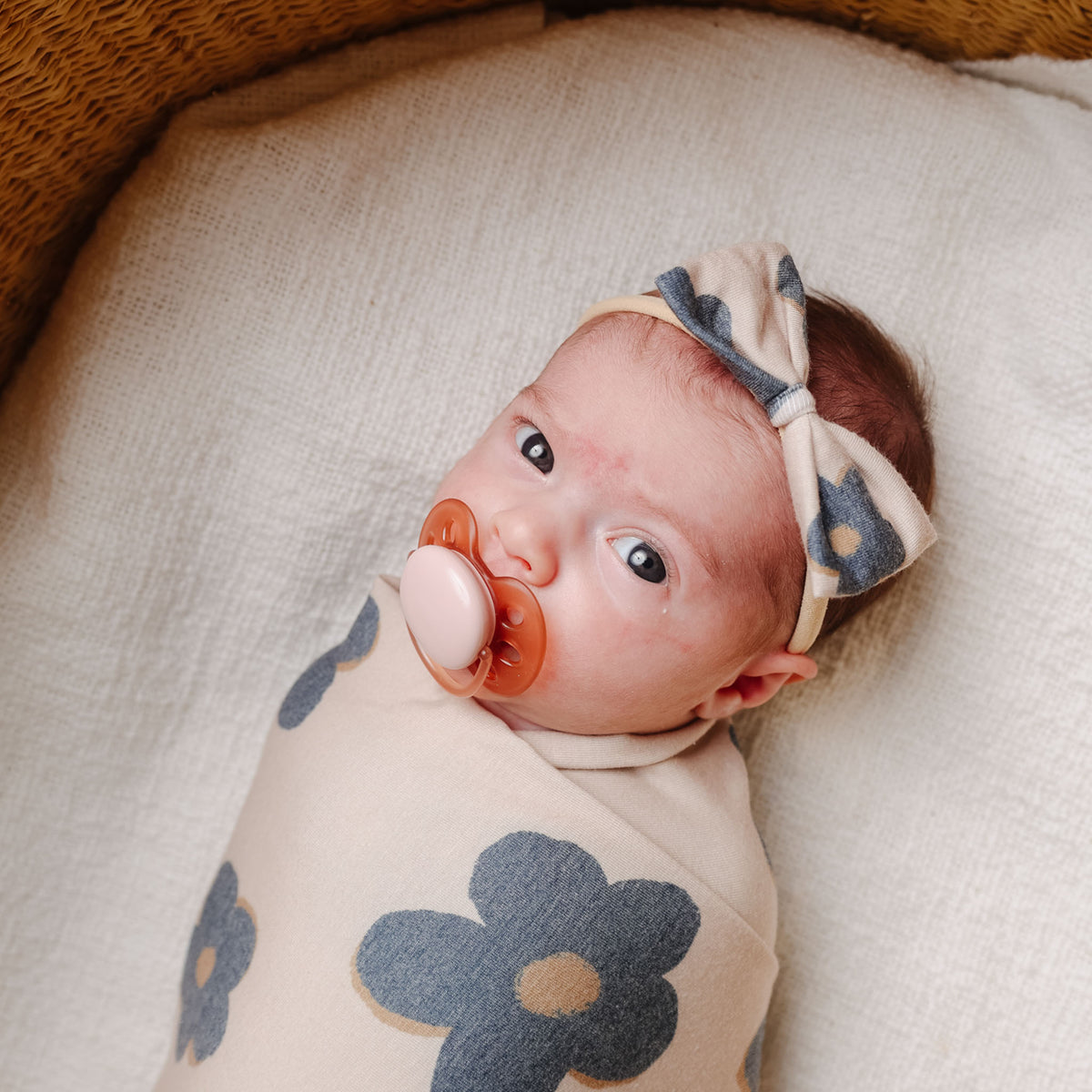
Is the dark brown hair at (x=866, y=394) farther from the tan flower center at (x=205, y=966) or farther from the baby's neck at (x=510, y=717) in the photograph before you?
the tan flower center at (x=205, y=966)

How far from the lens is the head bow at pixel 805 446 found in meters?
0.89

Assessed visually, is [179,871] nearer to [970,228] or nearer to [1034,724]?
[1034,724]

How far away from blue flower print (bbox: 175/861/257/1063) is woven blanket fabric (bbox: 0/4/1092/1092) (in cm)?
22

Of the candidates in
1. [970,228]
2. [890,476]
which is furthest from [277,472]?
[970,228]

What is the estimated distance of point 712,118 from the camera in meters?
1.25

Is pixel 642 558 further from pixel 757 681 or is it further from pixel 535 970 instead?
pixel 535 970

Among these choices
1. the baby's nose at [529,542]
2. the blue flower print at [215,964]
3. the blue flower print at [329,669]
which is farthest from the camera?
the blue flower print at [329,669]

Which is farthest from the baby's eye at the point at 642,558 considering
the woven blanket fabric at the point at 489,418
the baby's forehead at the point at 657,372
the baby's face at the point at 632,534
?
the woven blanket fabric at the point at 489,418

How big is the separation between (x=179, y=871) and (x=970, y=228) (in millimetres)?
1152

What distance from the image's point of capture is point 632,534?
0.91m

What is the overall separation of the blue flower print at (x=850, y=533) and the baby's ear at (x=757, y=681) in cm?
11

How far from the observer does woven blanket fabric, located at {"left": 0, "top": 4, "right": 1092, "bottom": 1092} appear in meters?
1.18

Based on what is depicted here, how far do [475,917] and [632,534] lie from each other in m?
0.34

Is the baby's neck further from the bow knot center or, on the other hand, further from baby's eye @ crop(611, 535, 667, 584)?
the bow knot center
